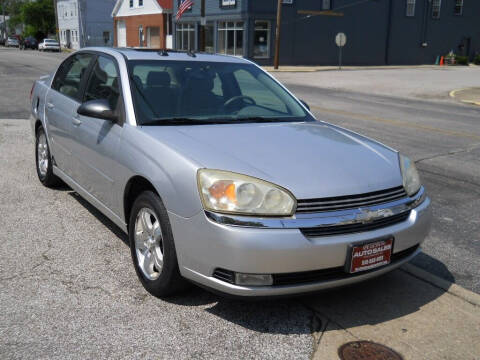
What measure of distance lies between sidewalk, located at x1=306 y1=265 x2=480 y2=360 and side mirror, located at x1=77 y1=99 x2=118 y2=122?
2.00 meters

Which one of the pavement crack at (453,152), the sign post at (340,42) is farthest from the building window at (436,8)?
the pavement crack at (453,152)

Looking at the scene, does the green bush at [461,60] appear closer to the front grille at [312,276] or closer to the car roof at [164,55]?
the car roof at [164,55]

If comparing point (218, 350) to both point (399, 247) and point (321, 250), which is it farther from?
point (399, 247)

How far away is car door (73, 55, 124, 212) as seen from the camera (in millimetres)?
4074

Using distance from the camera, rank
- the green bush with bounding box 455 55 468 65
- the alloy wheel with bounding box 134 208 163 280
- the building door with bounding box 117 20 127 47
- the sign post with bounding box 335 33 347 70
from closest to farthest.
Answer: the alloy wheel with bounding box 134 208 163 280, the sign post with bounding box 335 33 347 70, the green bush with bounding box 455 55 468 65, the building door with bounding box 117 20 127 47

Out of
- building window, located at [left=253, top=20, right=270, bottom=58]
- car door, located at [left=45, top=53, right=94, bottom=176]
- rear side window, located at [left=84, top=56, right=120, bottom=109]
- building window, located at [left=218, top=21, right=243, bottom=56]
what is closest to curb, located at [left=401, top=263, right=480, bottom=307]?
rear side window, located at [left=84, top=56, right=120, bottom=109]

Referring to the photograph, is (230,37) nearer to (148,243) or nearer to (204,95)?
(204,95)

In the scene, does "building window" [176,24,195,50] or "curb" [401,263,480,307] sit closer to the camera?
"curb" [401,263,480,307]

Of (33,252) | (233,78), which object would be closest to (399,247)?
(233,78)

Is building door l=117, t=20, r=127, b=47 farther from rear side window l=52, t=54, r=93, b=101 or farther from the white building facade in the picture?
rear side window l=52, t=54, r=93, b=101

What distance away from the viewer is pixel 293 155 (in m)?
3.52

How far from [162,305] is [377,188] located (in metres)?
1.59

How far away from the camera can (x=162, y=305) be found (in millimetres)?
3510

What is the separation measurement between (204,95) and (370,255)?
6.57ft
